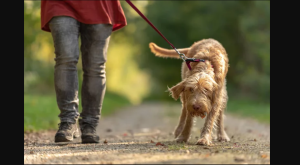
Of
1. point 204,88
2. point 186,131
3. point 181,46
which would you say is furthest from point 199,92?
point 181,46

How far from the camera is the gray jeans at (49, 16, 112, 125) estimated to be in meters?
4.69

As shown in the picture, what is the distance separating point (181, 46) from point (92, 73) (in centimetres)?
1966

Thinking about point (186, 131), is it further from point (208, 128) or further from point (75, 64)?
point (75, 64)

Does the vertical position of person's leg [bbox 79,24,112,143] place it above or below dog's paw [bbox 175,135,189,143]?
above

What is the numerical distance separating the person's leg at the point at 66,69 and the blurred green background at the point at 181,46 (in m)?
2.42

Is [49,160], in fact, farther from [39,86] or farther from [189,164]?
[39,86]

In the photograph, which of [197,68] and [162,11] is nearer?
[197,68]

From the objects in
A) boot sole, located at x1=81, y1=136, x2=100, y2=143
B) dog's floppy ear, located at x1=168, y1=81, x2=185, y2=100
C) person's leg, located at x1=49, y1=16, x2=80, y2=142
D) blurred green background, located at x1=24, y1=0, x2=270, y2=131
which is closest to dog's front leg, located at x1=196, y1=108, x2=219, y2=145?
dog's floppy ear, located at x1=168, y1=81, x2=185, y2=100

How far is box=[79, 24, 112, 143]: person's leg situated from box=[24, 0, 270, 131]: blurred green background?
230cm

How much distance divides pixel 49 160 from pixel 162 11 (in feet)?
74.2

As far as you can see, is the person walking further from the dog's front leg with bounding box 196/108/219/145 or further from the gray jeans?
the dog's front leg with bounding box 196/108/219/145

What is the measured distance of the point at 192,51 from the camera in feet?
18.6

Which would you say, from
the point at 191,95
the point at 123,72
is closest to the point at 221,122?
the point at 191,95

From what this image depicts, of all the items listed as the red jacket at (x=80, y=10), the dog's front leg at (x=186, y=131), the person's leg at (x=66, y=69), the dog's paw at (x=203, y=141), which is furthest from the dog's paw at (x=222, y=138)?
the red jacket at (x=80, y=10)
